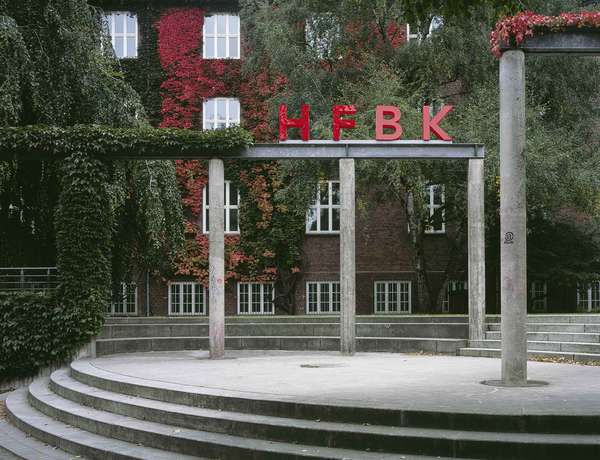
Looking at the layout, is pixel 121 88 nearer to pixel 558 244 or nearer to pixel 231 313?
A: pixel 231 313

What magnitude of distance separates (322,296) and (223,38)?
1064cm

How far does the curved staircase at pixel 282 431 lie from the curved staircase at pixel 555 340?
298 inches

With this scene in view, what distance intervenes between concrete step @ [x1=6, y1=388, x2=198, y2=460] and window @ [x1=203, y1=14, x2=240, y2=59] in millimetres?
23160

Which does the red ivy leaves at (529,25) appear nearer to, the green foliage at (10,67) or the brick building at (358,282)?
the green foliage at (10,67)

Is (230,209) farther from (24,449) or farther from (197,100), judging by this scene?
(24,449)

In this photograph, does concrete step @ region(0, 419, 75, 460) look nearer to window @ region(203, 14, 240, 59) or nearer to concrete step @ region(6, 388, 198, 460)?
concrete step @ region(6, 388, 198, 460)

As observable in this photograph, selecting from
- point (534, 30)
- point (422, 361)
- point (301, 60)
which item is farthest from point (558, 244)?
point (534, 30)

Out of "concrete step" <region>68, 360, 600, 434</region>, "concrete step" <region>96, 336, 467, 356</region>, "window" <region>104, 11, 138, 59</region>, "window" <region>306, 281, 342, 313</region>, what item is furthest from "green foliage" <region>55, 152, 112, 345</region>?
"window" <region>104, 11, 138, 59</region>

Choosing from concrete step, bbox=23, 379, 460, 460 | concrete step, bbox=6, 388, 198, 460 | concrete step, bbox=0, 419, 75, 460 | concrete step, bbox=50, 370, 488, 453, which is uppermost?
concrete step, bbox=50, 370, 488, 453

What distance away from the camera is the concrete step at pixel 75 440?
11359 millimetres

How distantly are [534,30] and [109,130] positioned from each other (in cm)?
1016

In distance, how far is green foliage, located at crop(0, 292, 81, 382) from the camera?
787 inches

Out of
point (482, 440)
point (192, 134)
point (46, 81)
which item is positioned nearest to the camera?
point (482, 440)

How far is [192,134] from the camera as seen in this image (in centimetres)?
1980
